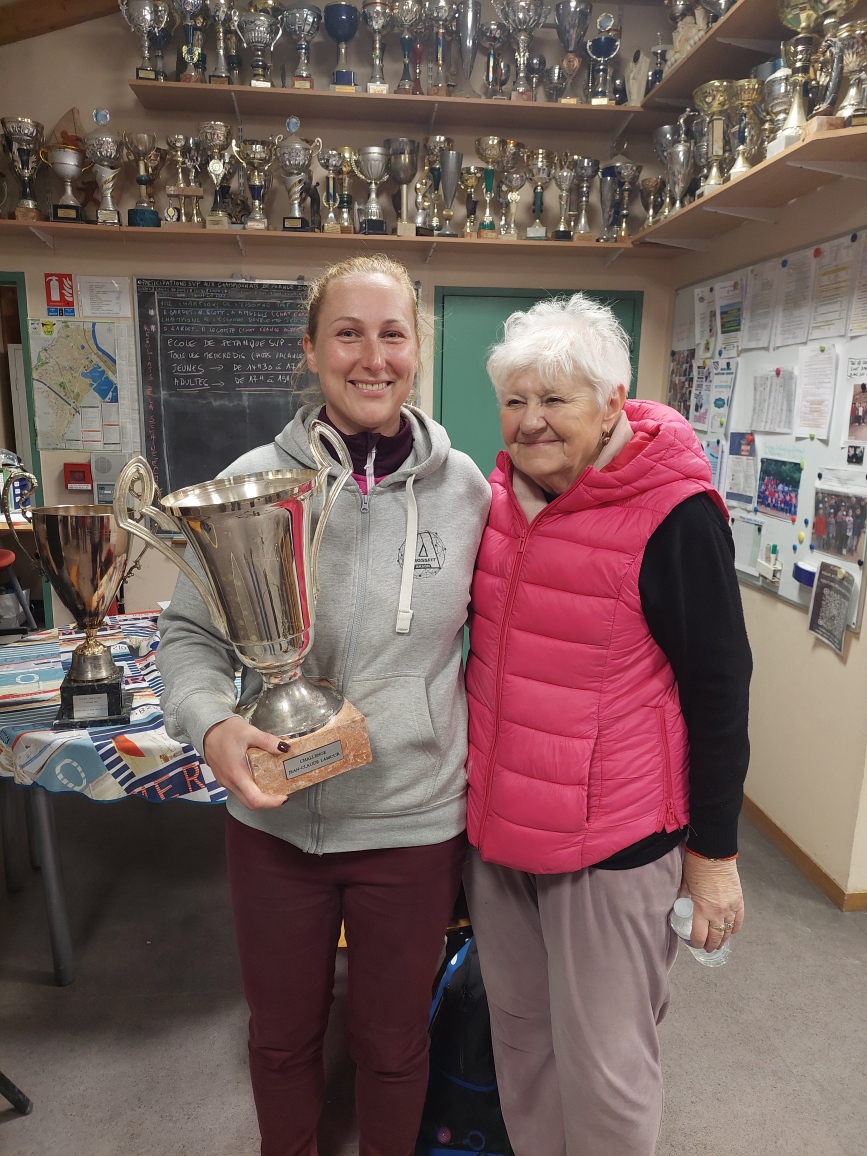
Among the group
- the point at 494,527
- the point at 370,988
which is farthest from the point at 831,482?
the point at 370,988

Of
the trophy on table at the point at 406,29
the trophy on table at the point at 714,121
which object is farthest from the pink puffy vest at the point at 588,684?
the trophy on table at the point at 406,29

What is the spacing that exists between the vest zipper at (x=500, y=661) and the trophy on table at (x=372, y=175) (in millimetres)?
2513

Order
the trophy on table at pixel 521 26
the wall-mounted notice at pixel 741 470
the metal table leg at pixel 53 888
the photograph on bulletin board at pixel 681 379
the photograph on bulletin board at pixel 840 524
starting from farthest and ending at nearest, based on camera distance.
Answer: the photograph on bulletin board at pixel 681 379, the trophy on table at pixel 521 26, the wall-mounted notice at pixel 741 470, the photograph on bulletin board at pixel 840 524, the metal table leg at pixel 53 888

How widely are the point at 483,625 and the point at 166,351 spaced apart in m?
2.80

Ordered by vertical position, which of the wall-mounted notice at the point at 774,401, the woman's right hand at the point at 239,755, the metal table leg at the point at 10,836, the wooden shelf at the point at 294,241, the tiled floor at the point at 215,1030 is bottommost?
the tiled floor at the point at 215,1030

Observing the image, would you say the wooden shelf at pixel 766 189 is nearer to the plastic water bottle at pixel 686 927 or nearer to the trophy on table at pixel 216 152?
the trophy on table at pixel 216 152

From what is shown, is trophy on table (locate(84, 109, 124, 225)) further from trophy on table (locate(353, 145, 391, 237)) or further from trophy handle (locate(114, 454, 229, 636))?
trophy handle (locate(114, 454, 229, 636))

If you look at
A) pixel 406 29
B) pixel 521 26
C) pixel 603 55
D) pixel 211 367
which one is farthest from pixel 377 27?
pixel 211 367

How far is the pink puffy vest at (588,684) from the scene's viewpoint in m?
1.09

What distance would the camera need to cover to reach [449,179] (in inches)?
130

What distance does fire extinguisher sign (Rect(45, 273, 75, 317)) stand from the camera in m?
3.37

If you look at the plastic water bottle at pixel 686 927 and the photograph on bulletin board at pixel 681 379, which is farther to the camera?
the photograph on bulletin board at pixel 681 379

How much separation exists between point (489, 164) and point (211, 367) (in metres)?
1.52

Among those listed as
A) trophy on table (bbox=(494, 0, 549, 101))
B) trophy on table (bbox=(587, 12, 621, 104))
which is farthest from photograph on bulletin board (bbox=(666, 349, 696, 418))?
trophy on table (bbox=(494, 0, 549, 101))
